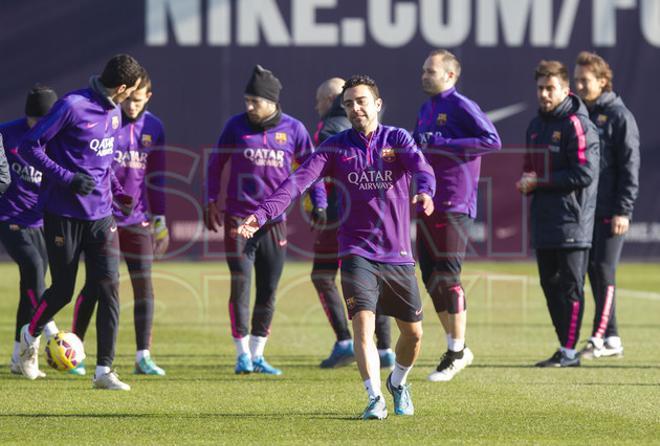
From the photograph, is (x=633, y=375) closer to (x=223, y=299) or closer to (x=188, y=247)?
(x=223, y=299)

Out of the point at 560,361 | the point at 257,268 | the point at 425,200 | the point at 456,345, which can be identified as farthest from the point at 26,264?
the point at 560,361

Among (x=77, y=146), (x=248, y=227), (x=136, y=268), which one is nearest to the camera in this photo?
(x=248, y=227)

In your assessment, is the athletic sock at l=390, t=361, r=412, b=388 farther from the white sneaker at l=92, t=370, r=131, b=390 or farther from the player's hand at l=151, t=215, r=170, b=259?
the player's hand at l=151, t=215, r=170, b=259

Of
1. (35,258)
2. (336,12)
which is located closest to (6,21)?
(336,12)

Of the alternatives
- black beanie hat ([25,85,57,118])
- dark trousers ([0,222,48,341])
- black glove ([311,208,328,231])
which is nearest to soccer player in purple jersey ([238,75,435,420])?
black glove ([311,208,328,231])

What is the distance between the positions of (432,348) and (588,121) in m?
2.50

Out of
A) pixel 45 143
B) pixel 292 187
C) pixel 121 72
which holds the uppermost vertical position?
pixel 121 72

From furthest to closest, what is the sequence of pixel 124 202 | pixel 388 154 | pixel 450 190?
1. pixel 450 190
2. pixel 124 202
3. pixel 388 154

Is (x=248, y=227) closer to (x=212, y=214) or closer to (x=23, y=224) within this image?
(x=212, y=214)

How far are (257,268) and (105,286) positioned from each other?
149 cm

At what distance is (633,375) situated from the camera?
9195mm

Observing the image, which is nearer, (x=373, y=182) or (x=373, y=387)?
(x=373, y=387)

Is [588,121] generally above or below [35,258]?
above

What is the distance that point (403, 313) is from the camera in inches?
289
